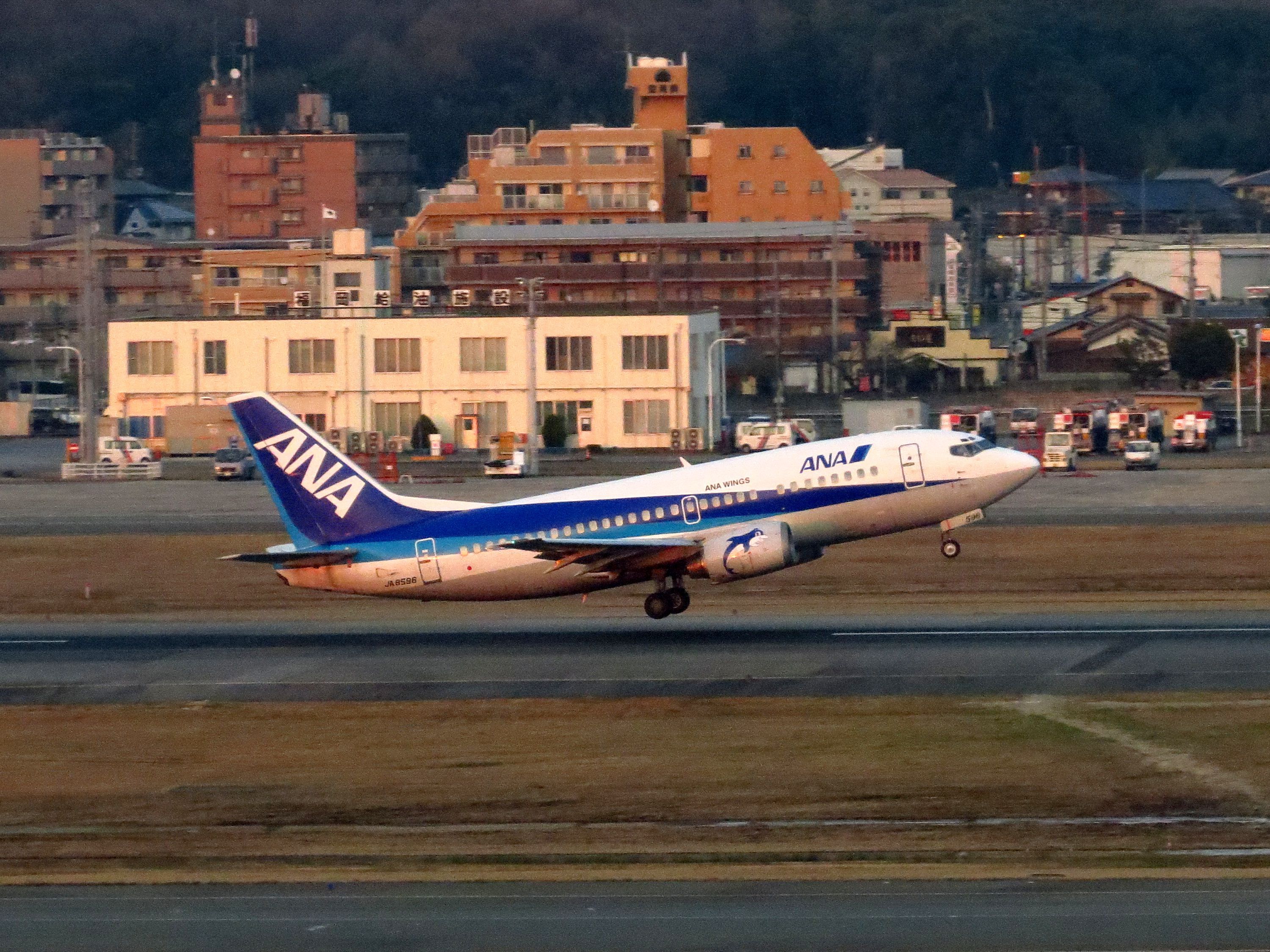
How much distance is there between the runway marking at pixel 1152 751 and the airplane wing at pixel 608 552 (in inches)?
446

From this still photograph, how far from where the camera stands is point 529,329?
376ft

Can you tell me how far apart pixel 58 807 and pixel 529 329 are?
275ft

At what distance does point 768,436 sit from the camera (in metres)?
112

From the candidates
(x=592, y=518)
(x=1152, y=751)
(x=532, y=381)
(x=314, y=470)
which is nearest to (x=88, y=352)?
(x=532, y=381)

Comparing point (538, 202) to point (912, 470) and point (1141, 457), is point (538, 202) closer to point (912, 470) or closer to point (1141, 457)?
point (1141, 457)

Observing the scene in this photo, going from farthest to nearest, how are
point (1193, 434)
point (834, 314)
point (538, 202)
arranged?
point (538, 202) < point (834, 314) < point (1193, 434)

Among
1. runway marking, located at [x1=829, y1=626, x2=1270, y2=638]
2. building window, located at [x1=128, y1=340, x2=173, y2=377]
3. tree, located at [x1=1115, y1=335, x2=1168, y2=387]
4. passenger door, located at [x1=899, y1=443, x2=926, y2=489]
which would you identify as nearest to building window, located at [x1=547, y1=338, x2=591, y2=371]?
building window, located at [x1=128, y1=340, x2=173, y2=377]

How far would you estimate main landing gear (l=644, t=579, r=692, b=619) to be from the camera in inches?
1905

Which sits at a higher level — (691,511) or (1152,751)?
(691,511)

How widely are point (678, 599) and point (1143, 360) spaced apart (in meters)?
107

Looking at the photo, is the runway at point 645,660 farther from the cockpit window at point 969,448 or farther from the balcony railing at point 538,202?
the balcony railing at point 538,202

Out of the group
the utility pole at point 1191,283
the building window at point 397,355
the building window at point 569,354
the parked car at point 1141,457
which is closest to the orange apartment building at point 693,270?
the utility pole at point 1191,283

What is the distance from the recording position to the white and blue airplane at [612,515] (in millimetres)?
47094

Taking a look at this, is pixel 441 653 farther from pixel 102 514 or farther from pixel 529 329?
pixel 529 329
